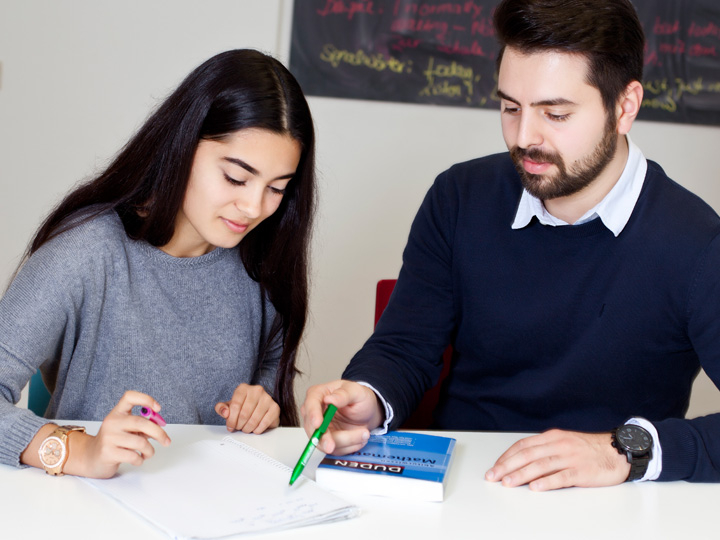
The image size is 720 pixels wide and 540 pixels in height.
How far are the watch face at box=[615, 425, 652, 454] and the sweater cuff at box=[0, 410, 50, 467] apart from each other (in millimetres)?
778

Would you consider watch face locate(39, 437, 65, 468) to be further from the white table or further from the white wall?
the white wall

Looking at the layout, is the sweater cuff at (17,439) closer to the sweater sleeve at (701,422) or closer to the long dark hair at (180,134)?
the long dark hair at (180,134)

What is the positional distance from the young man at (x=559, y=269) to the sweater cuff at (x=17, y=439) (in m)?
0.49

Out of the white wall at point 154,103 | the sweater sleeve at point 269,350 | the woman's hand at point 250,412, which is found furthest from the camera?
the white wall at point 154,103

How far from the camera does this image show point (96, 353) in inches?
54.6

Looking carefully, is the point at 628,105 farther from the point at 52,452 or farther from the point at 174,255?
the point at 52,452

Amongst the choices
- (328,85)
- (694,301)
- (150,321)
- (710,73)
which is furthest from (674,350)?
(710,73)

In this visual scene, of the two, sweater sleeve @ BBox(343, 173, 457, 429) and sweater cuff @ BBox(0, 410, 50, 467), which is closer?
sweater cuff @ BBox(0, 410, 50, 467)

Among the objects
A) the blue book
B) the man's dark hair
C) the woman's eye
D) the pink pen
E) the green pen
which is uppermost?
the man's dark hair

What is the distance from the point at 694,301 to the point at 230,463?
85cm

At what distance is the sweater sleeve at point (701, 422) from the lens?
1104mm

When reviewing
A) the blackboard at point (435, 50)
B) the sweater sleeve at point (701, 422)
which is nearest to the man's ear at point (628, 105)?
the sweater sleeve at point (701, 422)

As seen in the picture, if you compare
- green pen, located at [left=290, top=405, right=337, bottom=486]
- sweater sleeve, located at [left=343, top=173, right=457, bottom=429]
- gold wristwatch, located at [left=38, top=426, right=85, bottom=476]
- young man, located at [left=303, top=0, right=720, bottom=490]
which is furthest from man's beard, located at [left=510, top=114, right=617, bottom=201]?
gold wristwatch, located at [left=38, top=426, right=85, bottom=476]

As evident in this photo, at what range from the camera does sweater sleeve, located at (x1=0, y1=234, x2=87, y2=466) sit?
1128 mm
